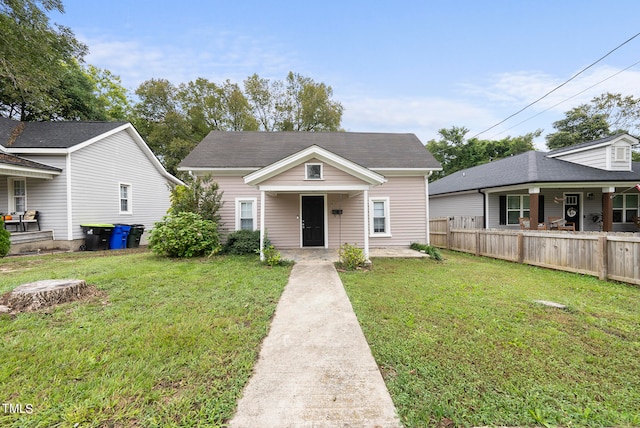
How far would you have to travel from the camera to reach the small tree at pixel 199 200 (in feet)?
31.1

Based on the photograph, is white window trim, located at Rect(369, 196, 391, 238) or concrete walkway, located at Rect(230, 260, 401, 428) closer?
concrete walkway, located at Rect(230, 260, 401, 428)

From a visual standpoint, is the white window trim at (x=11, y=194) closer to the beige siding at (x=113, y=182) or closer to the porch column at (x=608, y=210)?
the beige siding at (x=113, y=182)

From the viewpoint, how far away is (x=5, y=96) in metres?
16.0

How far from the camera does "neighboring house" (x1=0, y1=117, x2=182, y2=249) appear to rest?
10492mm

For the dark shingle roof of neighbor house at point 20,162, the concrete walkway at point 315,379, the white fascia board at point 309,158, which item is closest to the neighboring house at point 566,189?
the white fascia board at point 309,158

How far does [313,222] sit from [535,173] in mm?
10807

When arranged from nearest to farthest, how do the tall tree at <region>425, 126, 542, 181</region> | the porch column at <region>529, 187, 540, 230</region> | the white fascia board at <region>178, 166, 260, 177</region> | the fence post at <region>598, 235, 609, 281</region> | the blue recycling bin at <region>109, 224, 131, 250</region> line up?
the fence post at <region>598, 235, 609, 281</region> → the white fascia board at <region>178, 166, 260, 177</region> → the blue recycling bin at <region>109, 224, 131, 250</region> → the porch column at <region>529, 187, 540, 230</region> → the tall tree at <region>425, 126, 542, 181</region>

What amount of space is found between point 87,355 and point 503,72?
20051 mm

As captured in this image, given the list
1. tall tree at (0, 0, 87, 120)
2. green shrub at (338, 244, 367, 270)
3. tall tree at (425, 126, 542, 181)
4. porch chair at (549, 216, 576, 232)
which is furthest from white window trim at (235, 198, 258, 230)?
tall tree at (425, 126, 542, 181)

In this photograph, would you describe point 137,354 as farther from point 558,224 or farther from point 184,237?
point 558,224

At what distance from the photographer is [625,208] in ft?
45.7

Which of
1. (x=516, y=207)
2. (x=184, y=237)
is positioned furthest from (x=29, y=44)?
(x=516, y=207)

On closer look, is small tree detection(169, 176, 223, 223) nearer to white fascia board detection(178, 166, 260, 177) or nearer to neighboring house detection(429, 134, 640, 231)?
white fascia board detection(178, 166, 260, 177)

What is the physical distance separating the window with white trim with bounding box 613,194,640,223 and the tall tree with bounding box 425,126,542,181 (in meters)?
14.5
